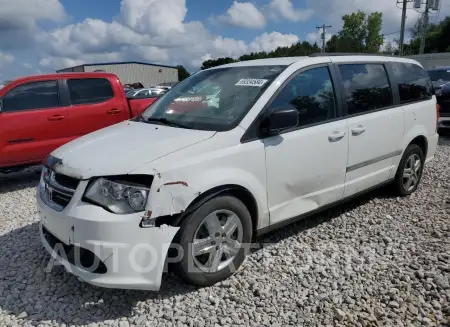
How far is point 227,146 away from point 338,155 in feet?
4.38

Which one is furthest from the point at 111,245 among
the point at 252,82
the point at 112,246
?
the point at 252,82

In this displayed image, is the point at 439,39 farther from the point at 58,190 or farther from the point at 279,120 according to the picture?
the point at 58,190

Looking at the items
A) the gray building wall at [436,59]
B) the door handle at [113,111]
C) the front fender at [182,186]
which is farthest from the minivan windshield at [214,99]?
the gray building wall at [436,59]

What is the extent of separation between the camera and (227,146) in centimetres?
299

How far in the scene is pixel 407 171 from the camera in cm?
493

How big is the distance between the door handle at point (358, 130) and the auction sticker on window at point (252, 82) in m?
1.12

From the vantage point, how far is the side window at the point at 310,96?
11.3ft

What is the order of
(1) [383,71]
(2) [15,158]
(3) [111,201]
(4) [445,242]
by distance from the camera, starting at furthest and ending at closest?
(2) [15,158], (1) [383,71], (4) [445,242], (3) [111,201]

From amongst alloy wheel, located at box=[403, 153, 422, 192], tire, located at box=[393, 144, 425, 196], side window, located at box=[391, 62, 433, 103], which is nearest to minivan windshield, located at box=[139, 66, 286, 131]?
side window, located at box=[391, 62, 433, 103]

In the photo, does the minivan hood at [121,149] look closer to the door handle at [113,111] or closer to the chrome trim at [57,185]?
the chrome trim at [57,185]

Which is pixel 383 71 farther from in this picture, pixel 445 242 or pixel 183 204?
pixel 183 204

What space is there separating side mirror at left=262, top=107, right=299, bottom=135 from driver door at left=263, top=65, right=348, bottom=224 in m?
0.09

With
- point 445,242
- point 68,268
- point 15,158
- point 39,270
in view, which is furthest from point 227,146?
point 15,158

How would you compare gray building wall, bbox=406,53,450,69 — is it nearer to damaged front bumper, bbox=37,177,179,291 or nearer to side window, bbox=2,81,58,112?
side window, bbox=2,81,58,112
